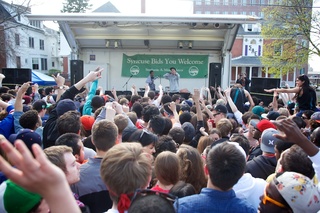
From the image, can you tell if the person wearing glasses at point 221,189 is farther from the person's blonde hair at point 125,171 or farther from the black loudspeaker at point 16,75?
the black loudspeaker at point 16,75

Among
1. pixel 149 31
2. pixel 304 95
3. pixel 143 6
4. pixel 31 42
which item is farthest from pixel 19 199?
pixel 31 42

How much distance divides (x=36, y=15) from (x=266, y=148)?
9418mm

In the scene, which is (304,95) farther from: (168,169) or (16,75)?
(16,75)

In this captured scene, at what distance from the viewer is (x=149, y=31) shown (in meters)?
11.8

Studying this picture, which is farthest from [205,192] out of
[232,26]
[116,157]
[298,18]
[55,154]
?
[298,18]

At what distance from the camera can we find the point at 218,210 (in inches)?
65.4

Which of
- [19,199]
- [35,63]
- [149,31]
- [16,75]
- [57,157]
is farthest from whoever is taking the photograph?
[35,63]

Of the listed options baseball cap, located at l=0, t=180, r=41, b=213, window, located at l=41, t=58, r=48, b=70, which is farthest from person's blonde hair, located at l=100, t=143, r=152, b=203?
window, located at l=41, t=58, r=48, b=70

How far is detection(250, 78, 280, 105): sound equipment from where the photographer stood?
10.8 m

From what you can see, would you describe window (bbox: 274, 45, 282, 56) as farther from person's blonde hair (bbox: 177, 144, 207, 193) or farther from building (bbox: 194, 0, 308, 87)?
person's blonde hair (bbox: 177, 144, 207, 193)

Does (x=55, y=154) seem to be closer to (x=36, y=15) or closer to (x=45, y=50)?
(x=36, y=15)

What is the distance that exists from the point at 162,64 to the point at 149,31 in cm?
191

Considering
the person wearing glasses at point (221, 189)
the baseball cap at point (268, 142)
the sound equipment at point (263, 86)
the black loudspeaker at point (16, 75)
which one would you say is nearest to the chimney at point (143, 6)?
the black loudspeaker at point (16, 75)

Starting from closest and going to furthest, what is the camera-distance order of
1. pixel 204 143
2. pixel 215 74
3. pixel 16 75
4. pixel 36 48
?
1. pixel 204 143
2. pixel 215 74
3. pixel 16 75
4. pixel 36 48
